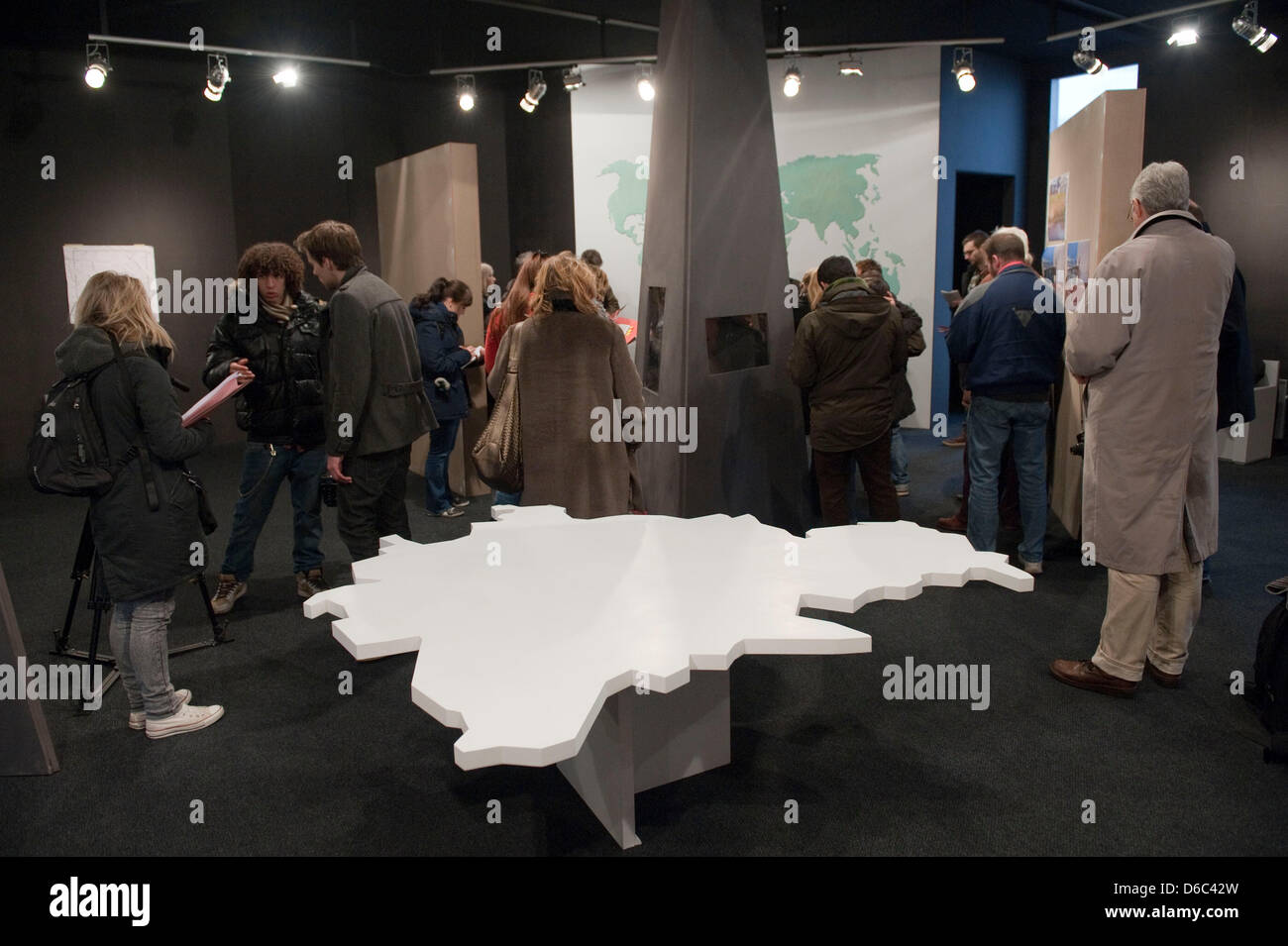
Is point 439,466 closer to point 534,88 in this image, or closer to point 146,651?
point 146,651

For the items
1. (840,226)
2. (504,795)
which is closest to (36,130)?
(840,226)

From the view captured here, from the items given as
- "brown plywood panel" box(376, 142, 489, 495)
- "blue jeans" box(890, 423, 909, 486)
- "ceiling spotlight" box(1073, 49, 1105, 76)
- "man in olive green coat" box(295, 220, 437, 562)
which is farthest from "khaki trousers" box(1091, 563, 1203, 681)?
"ceiling spotlight" box(1073, 49, 1105, 76)

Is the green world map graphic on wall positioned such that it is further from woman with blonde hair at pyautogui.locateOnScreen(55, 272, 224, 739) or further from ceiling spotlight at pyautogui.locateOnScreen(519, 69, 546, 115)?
woman with blonde hair at pyautogui.locateOnScreen(55, 272, 224, 739)

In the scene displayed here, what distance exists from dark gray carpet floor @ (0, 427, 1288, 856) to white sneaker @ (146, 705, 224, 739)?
0.13 ft

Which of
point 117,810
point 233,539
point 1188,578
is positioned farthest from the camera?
point 233,539

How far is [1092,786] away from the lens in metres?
2.66

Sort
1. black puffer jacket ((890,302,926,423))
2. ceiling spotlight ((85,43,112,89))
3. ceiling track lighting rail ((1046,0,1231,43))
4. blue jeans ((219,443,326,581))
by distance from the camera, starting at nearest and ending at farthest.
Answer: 1. blue jeans ((219,443,326,581))
2. black puffer jacket ((890,302,926,423))
3. ceiling spotlight ((85,43,112,89))
4. ceiling track lighting rail ((1046,0,1231,43))

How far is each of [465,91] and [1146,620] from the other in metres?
6.58

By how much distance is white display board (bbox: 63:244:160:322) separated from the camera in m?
7.27

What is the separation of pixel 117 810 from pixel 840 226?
22.8 ft

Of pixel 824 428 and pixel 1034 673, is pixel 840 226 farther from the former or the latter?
pixel 1034 673

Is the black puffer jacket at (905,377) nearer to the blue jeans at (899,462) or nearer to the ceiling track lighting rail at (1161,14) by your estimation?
the blue jeans at (899,462)

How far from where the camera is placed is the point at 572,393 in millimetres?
3219
